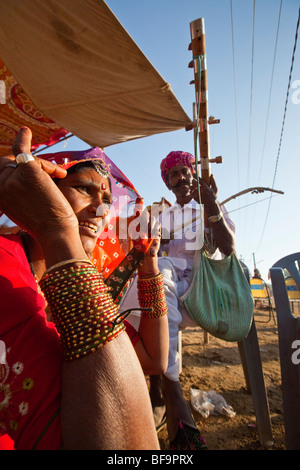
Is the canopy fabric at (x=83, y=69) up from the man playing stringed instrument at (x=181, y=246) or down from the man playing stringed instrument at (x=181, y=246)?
up

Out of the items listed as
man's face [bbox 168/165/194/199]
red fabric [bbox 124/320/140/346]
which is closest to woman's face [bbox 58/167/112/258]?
red fabric [bbox 124/320/140/346]

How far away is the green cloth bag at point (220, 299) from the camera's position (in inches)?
90.4

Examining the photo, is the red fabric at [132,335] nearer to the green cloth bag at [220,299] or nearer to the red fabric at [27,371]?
the red fabric at [27,371]

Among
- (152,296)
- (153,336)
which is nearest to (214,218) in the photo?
(152,296)

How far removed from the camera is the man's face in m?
3.55

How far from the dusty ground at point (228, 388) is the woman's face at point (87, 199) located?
2534mm

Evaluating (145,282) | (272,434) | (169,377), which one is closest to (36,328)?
(145,282)

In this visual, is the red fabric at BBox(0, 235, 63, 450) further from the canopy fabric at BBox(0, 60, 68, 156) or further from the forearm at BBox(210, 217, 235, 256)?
the canopy fabric at BBox(0, 60, 68, 156)

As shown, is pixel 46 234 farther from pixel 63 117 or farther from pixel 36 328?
pixel 63 117

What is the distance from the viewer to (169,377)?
2135 millimetres

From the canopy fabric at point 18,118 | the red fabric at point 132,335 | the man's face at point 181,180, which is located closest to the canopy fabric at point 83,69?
the canopy fabric at point 18,118

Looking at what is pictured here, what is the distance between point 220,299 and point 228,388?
2.38m

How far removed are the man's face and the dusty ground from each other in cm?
301

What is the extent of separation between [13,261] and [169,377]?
72.1 inches
